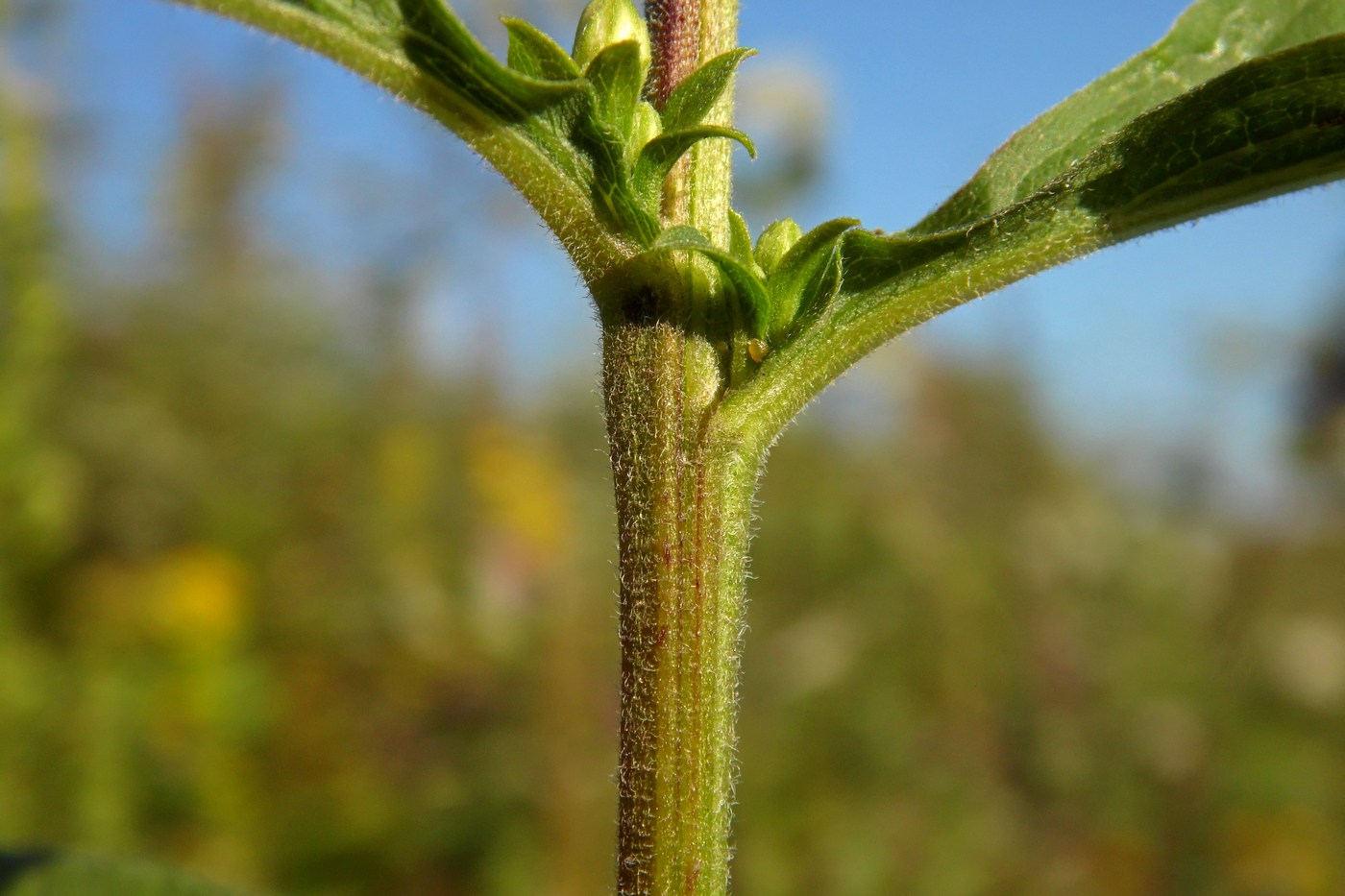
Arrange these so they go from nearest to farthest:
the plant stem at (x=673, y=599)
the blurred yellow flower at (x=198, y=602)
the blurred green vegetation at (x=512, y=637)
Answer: the plant stem at (x=673, y=599) → the blurred green vegetation at (x=512, y=637) → the blurred yellow flower at (x=198, y=602)

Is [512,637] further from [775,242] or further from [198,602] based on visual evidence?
[775,242]

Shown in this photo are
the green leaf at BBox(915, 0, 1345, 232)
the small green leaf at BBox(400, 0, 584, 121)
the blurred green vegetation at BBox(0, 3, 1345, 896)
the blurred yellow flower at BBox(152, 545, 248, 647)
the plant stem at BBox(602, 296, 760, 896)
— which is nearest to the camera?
the small green leaf at BBox(400, 0, 584, 121)

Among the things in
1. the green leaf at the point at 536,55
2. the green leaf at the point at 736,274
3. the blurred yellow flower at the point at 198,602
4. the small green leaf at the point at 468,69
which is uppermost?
the blurred yellow flower at the point at 198,602

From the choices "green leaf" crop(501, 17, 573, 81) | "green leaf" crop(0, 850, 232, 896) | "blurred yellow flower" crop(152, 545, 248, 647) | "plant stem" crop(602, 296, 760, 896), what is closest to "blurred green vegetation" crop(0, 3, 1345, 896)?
"blurred yellow flower" crop(152, 545, 248, 647)

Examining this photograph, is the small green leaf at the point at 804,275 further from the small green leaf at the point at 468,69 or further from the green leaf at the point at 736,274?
the small green leaf at the point at 468,69

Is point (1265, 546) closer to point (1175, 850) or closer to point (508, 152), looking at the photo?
point (1175, 850)

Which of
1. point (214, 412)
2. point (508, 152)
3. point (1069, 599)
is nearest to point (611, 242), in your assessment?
point (508, 152)

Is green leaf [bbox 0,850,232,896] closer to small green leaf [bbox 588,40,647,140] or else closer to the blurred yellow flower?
small green leaf [bbox 588,40,647,140]

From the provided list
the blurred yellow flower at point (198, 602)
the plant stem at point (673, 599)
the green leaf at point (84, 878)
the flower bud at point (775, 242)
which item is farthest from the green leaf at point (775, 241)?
the blurred yellow flower at point (198, 602)
